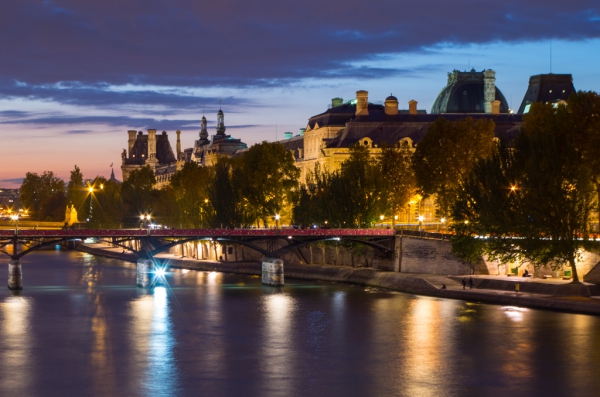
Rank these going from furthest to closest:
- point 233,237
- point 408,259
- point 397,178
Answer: point 397,178 → point 233,237 → point 408,259

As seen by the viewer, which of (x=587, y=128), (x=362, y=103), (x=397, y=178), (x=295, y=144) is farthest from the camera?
(x=295, y=144)

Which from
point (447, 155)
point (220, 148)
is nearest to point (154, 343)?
point (447, 155)

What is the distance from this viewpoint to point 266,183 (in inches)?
4348

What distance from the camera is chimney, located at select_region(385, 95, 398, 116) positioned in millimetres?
130000

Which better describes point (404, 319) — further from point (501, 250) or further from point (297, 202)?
point (297, 202)

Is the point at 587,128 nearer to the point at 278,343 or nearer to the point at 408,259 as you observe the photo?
the point at 408,259

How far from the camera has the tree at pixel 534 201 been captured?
70.8 meters

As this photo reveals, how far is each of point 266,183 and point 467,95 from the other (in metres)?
54.2

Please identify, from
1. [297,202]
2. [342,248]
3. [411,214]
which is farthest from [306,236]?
[411,214]

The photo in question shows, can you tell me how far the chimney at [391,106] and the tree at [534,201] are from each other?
165 feet

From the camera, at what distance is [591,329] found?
5856 cm

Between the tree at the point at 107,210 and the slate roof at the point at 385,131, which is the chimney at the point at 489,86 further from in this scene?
the tree at the point at 107,210

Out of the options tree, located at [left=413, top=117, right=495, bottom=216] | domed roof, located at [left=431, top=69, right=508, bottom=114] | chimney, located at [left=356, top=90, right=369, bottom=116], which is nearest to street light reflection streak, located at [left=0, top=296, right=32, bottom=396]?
tree, located at [left=413, top=117, right=495, bottom=216]

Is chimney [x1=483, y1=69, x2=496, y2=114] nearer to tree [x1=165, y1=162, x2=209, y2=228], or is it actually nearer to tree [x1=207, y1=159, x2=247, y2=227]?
tree [x1=165, y1=162, x2=209, y2=228]
